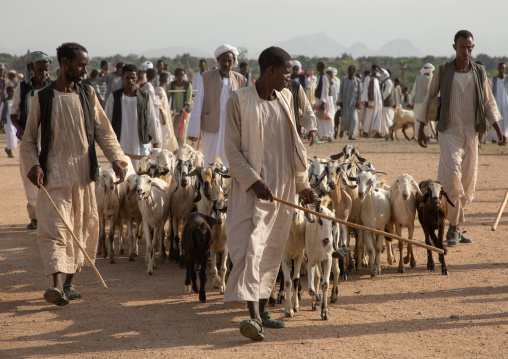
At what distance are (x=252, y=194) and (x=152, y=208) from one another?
3542 millimetres

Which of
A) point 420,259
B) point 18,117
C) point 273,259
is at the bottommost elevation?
point 420,259

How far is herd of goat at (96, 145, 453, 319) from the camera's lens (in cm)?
701

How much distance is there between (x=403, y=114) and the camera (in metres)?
24.3

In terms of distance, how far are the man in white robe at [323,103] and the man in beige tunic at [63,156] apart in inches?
604

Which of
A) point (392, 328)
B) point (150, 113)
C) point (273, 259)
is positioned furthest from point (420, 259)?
point (150, 113)

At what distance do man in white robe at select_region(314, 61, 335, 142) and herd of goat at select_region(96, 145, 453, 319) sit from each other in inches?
473

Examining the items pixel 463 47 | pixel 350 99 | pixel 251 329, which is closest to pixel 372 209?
pixel 463 47

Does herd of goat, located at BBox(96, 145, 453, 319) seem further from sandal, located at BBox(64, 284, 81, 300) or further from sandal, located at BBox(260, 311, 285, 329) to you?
sandal, located at BBox(64, 284, 81, 300)

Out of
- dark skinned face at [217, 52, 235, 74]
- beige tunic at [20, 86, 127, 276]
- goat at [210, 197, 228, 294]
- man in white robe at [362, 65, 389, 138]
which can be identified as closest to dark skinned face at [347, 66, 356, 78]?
man in white robe at [362, 65, 389, 138]

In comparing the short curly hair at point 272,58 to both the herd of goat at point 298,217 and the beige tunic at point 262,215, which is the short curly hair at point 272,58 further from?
the herd of goat at point 298,217

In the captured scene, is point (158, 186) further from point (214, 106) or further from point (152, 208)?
point (214, 106)

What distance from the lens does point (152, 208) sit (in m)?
9.16

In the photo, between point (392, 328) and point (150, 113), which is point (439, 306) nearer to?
point (392, 328)

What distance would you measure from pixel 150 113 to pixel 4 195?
5.71 meters
